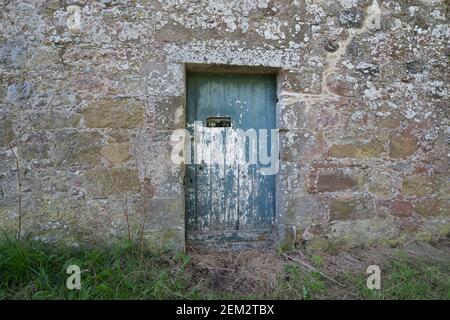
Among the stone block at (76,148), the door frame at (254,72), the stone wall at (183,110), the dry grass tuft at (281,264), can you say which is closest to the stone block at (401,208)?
the stone wall at (183,110)

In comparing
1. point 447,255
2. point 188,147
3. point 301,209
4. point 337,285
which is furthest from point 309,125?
point 447,255

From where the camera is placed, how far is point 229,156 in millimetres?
3086

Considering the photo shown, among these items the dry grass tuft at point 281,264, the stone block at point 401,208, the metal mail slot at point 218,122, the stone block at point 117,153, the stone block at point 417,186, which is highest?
the metal mail slot at point 218,122

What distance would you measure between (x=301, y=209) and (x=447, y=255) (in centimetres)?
133

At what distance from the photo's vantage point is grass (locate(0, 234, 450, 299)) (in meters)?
2.31

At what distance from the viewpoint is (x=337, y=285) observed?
8.35ft

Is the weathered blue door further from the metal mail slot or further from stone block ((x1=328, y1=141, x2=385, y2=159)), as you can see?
stone block ((x1=328, y1=141, x2=385, y2=159))

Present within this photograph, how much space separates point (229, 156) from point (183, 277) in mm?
1114

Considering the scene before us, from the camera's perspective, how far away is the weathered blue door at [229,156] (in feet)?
10.0

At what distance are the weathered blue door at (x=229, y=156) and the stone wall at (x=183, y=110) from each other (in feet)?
0.70

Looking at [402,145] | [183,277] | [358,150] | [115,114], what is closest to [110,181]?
[115,114]

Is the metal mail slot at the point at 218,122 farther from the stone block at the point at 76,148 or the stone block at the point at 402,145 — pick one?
the stone block at the point at 402,145

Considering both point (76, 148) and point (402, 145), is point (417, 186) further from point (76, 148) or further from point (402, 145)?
point (76, 148)

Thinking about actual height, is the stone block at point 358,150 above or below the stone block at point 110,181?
above
